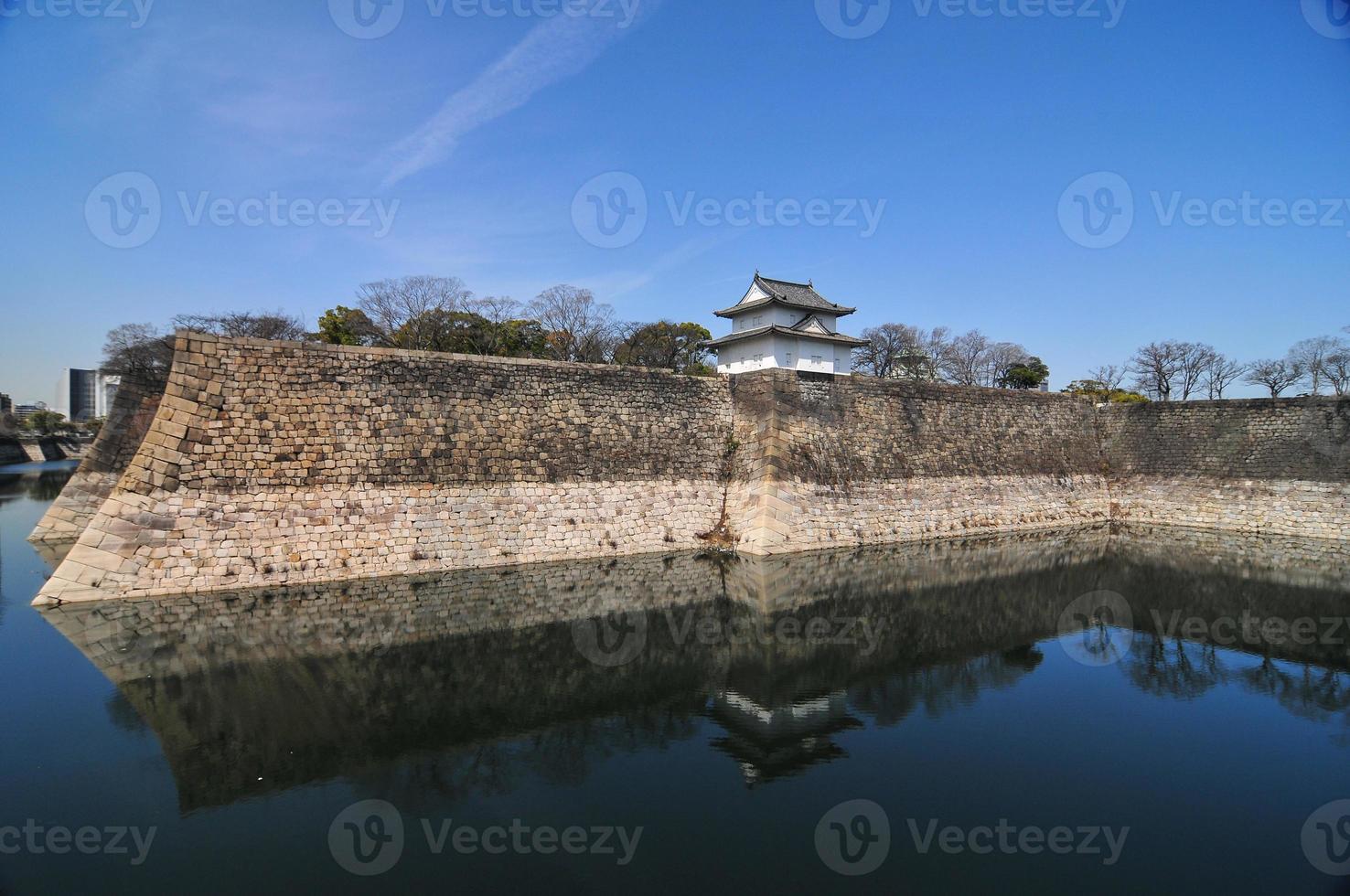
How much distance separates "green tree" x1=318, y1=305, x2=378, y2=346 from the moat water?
22.5 m

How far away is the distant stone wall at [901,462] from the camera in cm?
1820

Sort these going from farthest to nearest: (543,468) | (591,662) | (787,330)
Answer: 1. (787,330)
2. (543,468)
3. (591,662)

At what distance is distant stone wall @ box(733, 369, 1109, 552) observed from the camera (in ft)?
59.7

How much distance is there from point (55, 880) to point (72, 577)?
8855mm

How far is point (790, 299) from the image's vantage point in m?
32.1

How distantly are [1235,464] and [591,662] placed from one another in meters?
24.7

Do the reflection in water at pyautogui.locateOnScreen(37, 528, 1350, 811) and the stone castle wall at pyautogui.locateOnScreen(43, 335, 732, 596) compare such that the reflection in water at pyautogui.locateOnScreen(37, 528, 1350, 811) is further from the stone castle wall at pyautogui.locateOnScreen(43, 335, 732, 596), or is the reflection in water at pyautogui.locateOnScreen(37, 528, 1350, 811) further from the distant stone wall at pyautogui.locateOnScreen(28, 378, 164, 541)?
the distant stone wall at pyautogui.locateOnScreen(28, 378, 164, 541)

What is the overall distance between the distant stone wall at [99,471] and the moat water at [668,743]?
8.42 meters

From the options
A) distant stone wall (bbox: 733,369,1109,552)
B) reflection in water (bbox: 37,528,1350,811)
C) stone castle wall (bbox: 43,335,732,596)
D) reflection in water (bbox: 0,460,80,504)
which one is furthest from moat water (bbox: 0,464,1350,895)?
reflection in water (bbox: 0,460,80,504)

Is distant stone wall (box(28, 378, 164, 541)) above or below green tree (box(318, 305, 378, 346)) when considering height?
below

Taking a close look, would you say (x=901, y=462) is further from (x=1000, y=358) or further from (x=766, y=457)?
(x=1000, y=358)

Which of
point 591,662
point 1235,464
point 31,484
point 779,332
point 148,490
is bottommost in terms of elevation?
point 591,662

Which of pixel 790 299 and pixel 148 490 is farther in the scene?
pixel 790 299

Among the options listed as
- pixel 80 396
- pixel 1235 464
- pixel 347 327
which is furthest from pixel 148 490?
pixel 80 396
